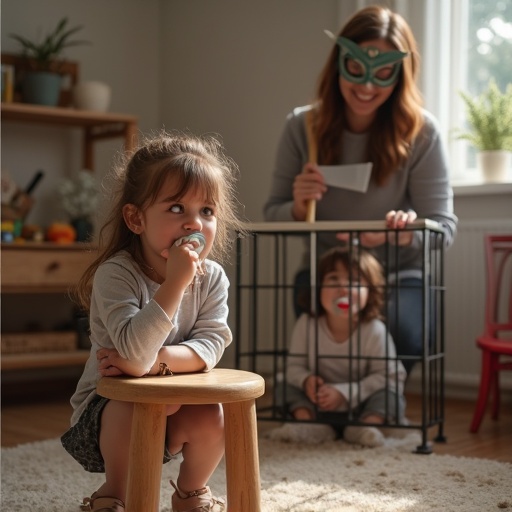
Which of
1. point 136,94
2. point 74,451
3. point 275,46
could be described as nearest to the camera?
point 74,451

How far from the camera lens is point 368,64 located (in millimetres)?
2283

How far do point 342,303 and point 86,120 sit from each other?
1.56m

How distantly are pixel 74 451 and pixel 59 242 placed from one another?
1868 millimetres

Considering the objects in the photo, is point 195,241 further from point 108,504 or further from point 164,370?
point 108,504

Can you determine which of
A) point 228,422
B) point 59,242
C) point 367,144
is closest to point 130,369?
point 228,422

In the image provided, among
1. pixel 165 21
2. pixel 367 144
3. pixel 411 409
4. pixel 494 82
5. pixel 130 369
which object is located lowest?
pixel 411 409

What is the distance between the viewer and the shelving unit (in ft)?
9.89

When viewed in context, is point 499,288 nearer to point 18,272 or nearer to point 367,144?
point 367,144

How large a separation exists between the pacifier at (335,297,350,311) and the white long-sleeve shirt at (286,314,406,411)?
0.21 ft

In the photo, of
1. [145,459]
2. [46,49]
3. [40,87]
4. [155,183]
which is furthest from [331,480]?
[46,49]

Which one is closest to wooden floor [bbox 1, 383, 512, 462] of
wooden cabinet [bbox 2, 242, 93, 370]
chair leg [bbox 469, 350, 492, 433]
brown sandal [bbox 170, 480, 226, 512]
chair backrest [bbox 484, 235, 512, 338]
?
chair leg [bbox 469, 350, 492, 433]

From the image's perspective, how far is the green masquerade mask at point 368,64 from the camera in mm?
2271

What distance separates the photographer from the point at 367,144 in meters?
2.44

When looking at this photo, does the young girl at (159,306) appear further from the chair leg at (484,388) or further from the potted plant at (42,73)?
the potted plant at (42,73)
